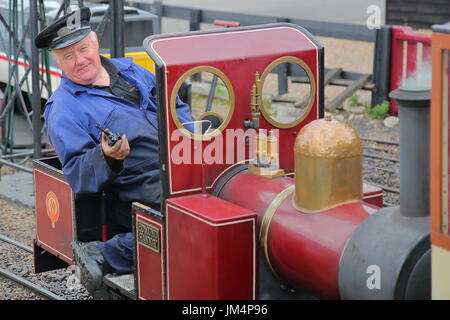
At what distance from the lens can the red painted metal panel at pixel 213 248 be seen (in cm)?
372

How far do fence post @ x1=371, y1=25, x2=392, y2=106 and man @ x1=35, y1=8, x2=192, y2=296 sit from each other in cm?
641

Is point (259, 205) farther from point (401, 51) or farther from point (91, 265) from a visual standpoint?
point (401, 51)

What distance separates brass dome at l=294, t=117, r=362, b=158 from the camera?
3605 millimetres

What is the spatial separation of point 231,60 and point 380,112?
6.80 m

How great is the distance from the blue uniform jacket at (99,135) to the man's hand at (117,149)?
14 centimetres

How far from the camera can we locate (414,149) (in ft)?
10.9

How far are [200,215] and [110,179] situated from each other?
2.41 feet

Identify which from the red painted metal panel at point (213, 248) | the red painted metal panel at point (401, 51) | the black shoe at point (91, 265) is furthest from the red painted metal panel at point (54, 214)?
the red painted metal panel at point (401, 51)

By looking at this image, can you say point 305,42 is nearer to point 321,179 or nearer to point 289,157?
point 289,157

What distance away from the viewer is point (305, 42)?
14.4ft

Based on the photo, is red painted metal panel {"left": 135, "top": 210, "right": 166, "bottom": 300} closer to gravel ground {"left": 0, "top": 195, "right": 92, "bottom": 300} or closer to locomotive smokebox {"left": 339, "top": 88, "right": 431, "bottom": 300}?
locomotive smokebox {"left": 339, "top": 88, "right": 431, "bottom": 300}

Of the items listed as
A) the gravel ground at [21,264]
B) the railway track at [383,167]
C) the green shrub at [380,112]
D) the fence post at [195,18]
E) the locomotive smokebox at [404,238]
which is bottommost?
the gravel ground at [21,264]

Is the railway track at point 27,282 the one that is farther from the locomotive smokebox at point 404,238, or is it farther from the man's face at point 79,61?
the locomotive smokebox at point 404,238

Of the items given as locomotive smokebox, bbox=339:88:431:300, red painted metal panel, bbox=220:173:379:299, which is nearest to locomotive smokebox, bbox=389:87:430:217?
locomotive smokebox, bbox=339:88:431:300
